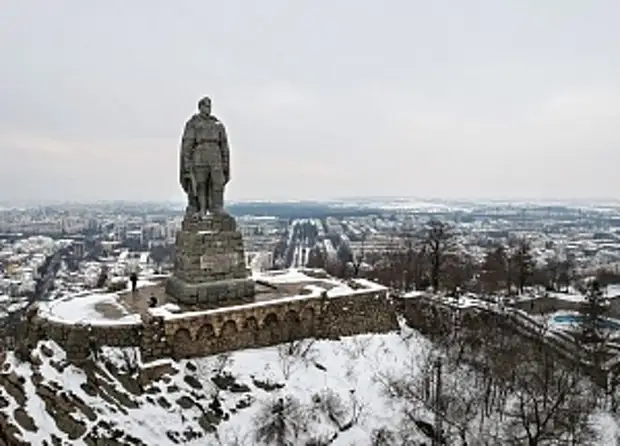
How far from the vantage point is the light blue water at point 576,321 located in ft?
93.9

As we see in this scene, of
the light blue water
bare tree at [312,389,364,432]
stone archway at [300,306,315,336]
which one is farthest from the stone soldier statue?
the light blue water

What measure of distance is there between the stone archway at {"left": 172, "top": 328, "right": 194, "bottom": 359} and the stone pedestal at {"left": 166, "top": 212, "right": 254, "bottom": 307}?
1.86 meters

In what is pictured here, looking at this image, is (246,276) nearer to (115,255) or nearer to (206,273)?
(206,273)

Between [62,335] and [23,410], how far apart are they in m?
2.83

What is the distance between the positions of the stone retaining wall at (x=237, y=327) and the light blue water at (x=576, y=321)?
12385mm

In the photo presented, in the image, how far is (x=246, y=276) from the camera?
20547 mm

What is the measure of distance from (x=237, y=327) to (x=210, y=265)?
2.56 meters

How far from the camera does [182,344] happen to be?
17.4m

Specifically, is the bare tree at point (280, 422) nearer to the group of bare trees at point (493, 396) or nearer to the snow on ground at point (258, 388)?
the snow on ground at point (258, 388)

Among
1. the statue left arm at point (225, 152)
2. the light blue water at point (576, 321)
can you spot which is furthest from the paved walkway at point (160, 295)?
the light blue water at point (576, 321)

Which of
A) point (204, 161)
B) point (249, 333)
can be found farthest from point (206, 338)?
point (204, 161)

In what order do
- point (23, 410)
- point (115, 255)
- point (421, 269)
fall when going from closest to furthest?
point (23, 410) < point (421, 269) < point (115, 255)

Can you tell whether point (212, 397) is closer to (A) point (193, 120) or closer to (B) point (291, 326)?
(B) point (291, 326)

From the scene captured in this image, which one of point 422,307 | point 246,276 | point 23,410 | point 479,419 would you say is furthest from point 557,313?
point 23,410
